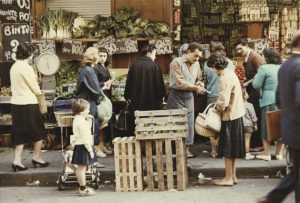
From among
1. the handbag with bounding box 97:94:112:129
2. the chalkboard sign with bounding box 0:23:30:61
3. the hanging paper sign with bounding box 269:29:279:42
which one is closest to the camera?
the handbag with bounding box 97:94:112:129

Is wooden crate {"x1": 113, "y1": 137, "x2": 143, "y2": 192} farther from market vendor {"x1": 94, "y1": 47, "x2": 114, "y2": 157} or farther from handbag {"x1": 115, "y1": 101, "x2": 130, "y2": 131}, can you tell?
handbag {"x1": 115, "y1": 101, "x2": 130, "y2": 131}

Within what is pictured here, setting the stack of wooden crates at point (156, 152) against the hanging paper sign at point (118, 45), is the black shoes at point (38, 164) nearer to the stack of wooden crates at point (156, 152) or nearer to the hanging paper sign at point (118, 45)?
the stack of wooden crates at point (156, 152)

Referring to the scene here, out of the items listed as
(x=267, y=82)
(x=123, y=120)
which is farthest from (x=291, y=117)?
(x=123, y=120)

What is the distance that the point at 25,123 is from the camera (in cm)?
962

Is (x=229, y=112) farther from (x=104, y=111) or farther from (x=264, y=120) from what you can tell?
(x=104, y=111)

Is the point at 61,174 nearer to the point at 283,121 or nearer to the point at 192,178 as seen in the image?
the point at 192,178

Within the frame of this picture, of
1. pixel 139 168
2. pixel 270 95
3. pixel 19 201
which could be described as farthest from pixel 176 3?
pixel 19 201

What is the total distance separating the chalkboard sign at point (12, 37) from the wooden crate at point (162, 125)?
13.1 feet

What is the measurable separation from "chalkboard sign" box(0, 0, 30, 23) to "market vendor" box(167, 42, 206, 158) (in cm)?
371

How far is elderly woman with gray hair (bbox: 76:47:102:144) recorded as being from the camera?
9.55 m

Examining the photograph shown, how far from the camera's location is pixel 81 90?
31.7ft

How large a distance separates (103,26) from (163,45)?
139cm

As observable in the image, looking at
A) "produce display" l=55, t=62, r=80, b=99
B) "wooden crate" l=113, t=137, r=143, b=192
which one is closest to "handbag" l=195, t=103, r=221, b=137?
"wooden crate" l=113, t=137, r=143, b=192

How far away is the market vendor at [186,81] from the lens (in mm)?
9586
